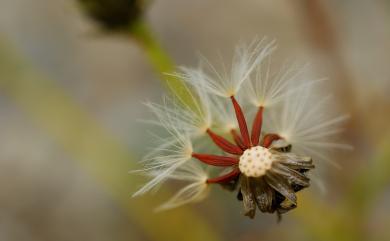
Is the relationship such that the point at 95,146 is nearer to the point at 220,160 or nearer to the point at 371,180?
the point at 371,180

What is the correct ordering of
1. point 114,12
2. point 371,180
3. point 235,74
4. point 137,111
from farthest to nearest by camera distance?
point 137,111
point 371,180
point 114,12
point 235,74

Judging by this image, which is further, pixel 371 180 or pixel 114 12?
pixel 371 180

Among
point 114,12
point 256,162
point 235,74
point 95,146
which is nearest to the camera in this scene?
point 256,162

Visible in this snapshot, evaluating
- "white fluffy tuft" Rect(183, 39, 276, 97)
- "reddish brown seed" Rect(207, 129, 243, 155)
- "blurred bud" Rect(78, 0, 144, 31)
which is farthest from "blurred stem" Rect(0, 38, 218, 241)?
"reddish brown seed" Rect(207, 129, 243, 155)

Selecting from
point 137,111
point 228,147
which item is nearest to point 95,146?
point 137,111

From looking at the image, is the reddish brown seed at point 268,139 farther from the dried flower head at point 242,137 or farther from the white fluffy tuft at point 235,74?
the white fluffy tuft at point 235,74

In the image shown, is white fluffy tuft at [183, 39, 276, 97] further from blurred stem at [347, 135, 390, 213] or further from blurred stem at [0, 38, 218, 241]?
blurred stem at [0, 38, 218, 241]

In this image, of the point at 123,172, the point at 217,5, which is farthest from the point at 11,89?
the point at 217,5

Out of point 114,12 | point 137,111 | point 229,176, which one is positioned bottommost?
point 229,176
